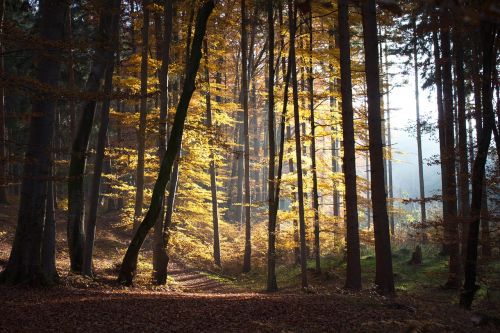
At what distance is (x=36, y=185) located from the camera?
921 centimetres

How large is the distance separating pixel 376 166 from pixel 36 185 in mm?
7977

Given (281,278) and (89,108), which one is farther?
(281,278)

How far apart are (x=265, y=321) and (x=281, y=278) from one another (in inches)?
432

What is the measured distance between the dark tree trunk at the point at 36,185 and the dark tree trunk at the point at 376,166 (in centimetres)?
730

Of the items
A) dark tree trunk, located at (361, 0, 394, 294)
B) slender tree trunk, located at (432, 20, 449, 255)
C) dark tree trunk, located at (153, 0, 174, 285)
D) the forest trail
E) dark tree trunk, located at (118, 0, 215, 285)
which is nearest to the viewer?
dark tree trunk, located at (361, 0, 394, 294)

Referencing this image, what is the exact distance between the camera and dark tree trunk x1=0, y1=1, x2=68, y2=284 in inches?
358

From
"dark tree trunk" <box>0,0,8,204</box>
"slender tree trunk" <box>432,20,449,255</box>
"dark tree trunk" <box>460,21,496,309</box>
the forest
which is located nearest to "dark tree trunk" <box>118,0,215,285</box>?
the forest

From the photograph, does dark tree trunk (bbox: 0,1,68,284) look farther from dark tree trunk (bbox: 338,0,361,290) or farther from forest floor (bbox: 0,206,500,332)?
dark tree trunk (bbox: 338,0,361,290)

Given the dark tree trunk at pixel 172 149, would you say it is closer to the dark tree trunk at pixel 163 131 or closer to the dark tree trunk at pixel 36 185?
the dark tree trunk at pixel 163 131

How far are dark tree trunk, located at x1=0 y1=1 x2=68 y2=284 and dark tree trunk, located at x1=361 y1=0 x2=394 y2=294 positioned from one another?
287 inches

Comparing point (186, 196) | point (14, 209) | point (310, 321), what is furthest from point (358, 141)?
point (14, 209)

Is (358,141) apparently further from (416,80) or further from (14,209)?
(14,209)

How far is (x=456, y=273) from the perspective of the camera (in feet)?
44.3

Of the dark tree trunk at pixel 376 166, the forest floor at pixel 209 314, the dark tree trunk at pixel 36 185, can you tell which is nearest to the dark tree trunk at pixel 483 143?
the forest floor at pixel 209 314
